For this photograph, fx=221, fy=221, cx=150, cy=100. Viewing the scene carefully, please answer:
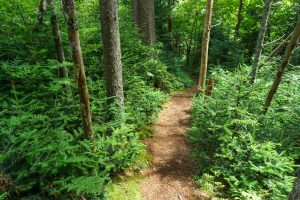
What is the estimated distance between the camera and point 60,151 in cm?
370

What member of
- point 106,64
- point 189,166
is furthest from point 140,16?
point 189,166

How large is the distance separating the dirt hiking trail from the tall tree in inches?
162

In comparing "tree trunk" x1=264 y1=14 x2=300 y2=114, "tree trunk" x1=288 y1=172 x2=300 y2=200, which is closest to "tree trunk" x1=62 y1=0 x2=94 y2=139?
"tree trunk" x1=288 y1=172 x2=300 y2=200

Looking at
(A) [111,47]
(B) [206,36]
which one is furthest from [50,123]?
(B) [206,36]

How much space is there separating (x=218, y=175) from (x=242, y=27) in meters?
15.3

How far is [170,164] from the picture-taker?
19.7 feet

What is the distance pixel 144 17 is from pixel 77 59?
766 centimetres

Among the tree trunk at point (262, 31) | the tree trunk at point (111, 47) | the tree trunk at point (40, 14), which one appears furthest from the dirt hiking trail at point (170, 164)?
the tree trunk at point (40, 14)

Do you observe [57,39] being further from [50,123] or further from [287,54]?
[287,54]

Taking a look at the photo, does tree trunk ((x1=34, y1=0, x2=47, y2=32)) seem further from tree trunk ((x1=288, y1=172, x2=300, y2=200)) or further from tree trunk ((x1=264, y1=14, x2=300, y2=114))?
tree trunk ((x1=264, y1=14, x2=300, y2=114))

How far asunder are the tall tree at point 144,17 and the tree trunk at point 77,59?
711cm

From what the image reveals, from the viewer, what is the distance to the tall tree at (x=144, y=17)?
10.7 meters

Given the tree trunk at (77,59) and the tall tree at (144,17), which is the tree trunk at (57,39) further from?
the tall tree at (144,17)

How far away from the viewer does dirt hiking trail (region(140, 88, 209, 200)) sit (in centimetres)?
502
